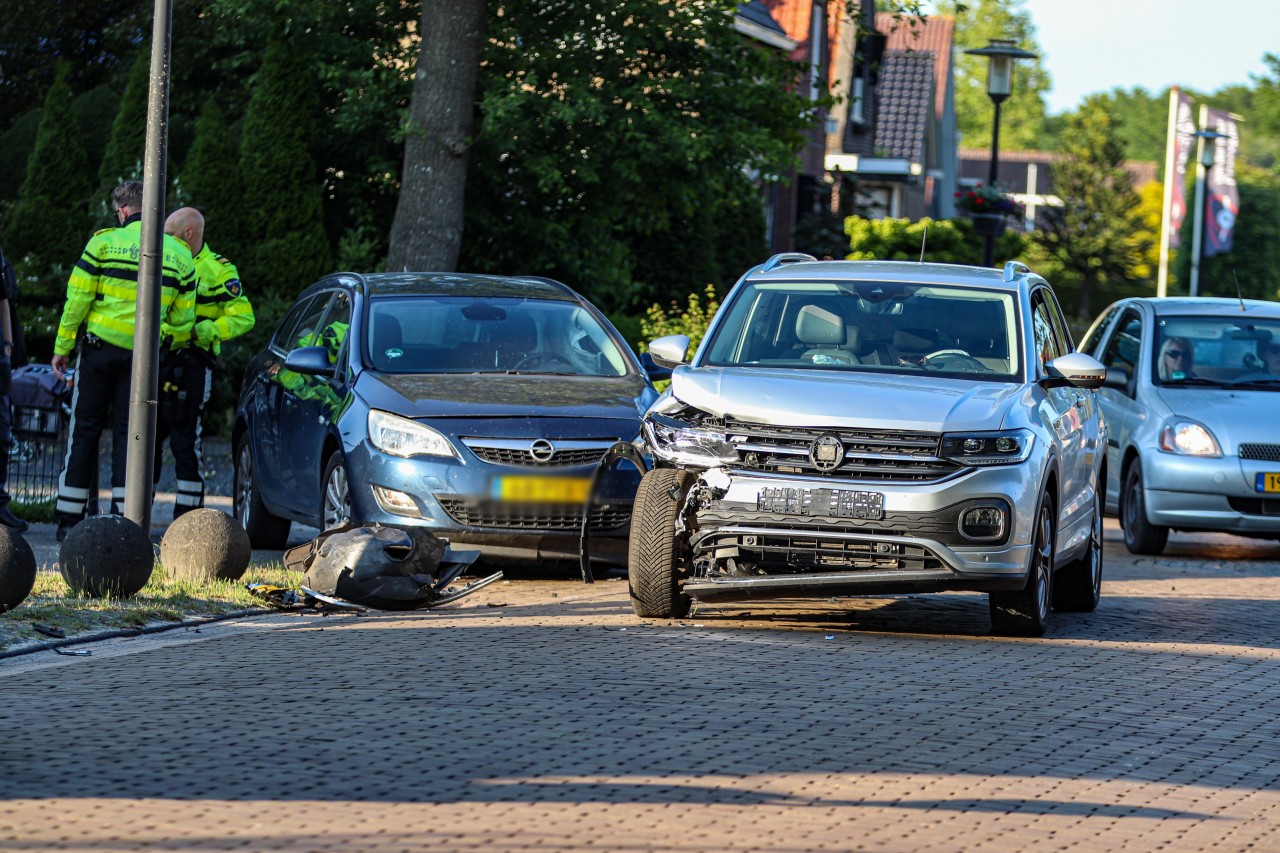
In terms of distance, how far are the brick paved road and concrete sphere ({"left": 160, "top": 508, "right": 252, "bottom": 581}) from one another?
2.90 feet

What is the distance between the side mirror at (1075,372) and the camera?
9953mm

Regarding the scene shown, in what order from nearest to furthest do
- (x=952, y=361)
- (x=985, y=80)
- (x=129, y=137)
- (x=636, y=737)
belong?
1. (x=636, y=737)
2. (x=952, y=361)
3. (x=129, y=137)
4. (x=985, y=80)

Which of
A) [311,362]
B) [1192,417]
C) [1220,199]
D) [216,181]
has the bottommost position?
[1192,417]

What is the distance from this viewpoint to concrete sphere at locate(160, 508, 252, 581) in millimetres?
10250

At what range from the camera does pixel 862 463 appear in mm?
9031

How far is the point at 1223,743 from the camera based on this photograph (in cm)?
724

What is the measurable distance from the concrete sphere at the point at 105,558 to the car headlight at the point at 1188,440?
7.89m

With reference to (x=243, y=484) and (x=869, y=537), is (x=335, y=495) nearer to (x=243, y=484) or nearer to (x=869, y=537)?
(x=243, y=484)

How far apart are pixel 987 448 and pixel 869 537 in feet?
2.25

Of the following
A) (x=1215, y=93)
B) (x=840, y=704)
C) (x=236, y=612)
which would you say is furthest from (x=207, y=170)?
(x=1215, y=93)

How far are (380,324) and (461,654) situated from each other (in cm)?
391

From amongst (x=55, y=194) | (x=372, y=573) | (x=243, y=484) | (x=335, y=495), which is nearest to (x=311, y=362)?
(x=335, y=495)

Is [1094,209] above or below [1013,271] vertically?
above

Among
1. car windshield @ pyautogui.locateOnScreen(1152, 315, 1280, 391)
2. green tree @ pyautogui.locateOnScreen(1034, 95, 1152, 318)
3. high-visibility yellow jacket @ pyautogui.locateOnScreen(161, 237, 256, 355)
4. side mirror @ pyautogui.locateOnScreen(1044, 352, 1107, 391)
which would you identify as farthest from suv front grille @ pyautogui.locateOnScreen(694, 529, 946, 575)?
green tree @ pyautogui.locateOnScreen(1034, 95, 1152, 318)
